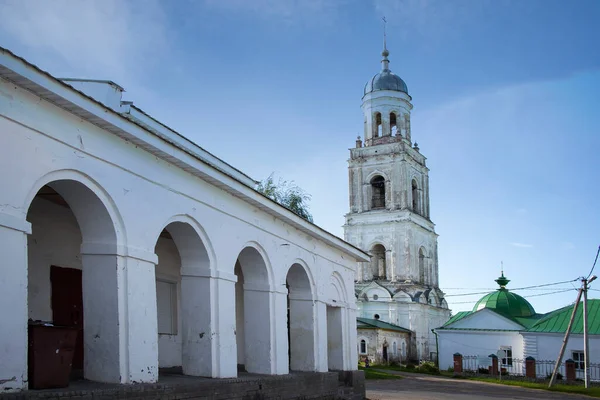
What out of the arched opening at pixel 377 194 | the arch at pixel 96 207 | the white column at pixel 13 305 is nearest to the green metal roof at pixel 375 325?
the arched opening at pixel 377 194

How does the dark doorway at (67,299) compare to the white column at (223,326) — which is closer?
the dark doorway at (67,299)

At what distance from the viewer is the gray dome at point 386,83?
2291 inches

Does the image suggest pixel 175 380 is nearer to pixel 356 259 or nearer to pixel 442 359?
pixel 356 259

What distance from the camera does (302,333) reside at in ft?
59.2

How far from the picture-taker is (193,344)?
1285 centimetres

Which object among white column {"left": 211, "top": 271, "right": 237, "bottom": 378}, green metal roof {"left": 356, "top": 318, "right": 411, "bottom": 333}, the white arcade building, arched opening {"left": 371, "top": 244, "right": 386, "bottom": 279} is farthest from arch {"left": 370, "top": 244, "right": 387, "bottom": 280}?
white column {"left": 211, "top": 271, "right": 237, "bottom": 378}

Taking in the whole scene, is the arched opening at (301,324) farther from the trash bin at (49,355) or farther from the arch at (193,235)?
the trash bin at (49,355)

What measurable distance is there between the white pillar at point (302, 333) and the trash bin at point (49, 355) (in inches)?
361

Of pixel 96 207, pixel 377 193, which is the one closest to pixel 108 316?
pixel 96 207

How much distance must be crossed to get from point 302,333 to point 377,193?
136 ft

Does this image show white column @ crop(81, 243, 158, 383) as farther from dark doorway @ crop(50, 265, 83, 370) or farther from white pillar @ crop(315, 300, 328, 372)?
white pillar @ crop(315, 300, 328, 372)

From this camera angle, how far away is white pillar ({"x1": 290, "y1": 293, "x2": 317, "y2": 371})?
1797 cm

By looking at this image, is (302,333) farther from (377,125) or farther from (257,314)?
(377,125)

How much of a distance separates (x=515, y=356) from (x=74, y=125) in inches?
1517
